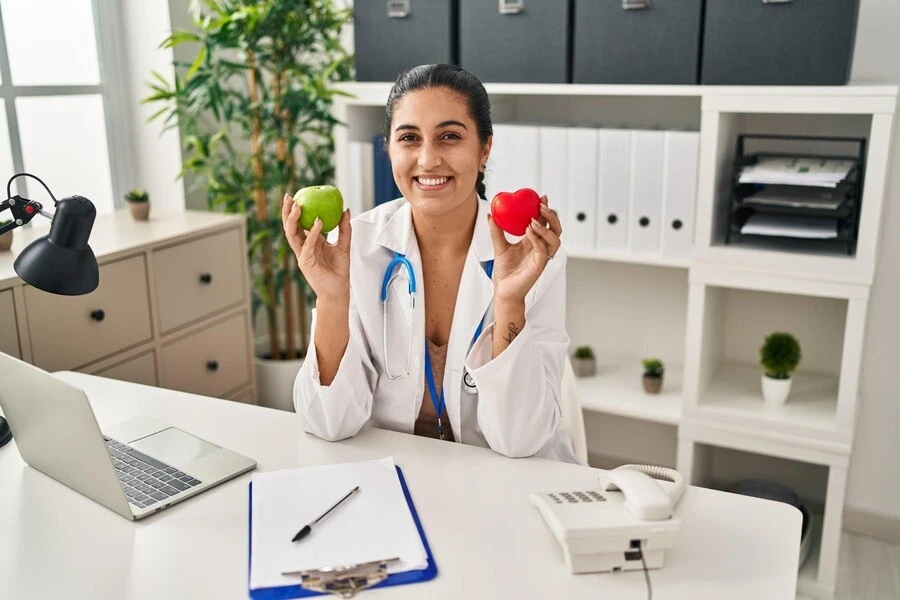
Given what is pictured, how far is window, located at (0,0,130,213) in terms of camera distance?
259 centimetres

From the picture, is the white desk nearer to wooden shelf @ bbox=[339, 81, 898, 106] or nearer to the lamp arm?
the lamp arm

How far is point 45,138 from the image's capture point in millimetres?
2736

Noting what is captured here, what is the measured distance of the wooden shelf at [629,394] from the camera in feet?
8.01

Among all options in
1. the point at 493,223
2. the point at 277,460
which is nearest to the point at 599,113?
the point at 493,223

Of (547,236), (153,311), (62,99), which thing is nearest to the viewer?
(547,236)

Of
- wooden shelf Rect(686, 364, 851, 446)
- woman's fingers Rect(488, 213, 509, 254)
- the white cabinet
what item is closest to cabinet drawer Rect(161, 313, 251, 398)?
the white cabinet

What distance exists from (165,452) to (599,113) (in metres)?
1.78

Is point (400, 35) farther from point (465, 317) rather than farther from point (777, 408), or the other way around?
point (777, 408)

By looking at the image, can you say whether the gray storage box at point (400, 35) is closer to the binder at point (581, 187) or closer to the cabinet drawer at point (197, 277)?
the binder at point (581, 187)

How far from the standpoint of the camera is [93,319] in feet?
7.16

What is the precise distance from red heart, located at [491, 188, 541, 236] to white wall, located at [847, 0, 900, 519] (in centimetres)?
135

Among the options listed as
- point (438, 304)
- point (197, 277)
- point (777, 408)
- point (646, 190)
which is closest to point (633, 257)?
point (646, 190)

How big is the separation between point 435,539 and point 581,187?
4.85ft

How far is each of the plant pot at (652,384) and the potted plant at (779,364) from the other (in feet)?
1.02
